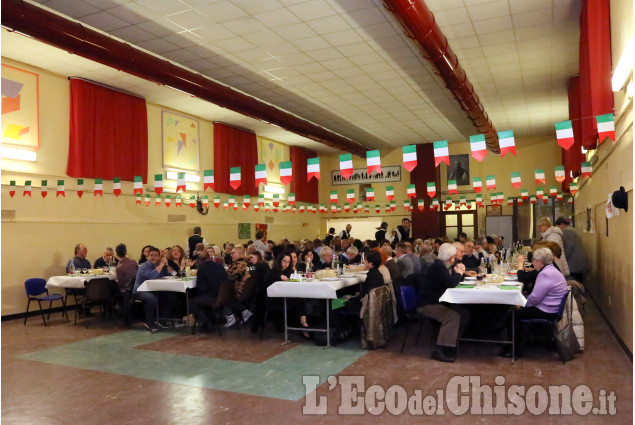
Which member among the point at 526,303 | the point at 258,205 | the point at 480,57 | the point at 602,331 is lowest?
the point at 602,331

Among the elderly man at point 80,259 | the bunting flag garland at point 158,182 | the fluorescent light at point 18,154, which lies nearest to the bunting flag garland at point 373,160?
the bunting flag garland at point 158,182

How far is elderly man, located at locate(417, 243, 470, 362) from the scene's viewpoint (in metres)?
5.18

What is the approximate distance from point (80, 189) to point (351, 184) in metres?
10.8

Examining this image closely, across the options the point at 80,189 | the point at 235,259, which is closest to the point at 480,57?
the point at 235,259

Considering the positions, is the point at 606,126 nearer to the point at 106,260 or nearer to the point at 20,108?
the point at 106,260

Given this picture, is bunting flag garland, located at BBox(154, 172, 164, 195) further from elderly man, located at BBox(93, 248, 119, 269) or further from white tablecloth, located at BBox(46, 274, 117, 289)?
white tablecloth, located at BBox(46, 274, 117, 289)

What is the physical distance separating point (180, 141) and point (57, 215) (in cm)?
386

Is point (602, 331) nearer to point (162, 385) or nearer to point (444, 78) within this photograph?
point (444, 78)

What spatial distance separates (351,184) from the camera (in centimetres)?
1844

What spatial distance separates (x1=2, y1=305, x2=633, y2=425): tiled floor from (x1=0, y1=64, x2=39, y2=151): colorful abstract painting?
3.84m

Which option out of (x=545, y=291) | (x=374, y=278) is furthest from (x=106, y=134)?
(x=545, y=291)

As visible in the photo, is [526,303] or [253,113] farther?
[253,113]

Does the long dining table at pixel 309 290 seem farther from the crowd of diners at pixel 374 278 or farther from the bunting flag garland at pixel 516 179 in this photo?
the bunting flag garland at pixel 516 179

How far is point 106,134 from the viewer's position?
10.1 meters
